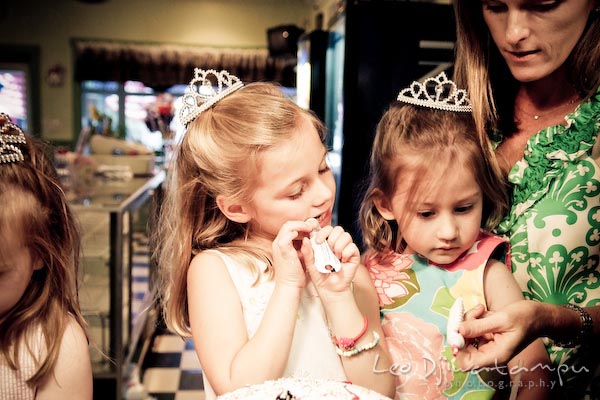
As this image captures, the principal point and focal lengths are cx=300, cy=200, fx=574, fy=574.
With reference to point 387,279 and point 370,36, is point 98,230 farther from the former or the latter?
point 387,279

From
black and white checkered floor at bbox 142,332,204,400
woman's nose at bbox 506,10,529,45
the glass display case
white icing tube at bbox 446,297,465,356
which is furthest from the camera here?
black and white checkered floor at bbox 142,332,204,400

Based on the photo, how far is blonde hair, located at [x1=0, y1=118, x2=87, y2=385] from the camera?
2.91 feet

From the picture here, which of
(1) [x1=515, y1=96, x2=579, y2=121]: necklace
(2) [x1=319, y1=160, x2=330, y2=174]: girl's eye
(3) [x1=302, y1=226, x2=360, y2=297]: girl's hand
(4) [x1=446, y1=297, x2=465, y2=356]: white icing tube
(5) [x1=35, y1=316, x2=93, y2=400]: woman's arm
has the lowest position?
(5) [x1=35, y1=316, x2=93, y2=400]: woman's arm

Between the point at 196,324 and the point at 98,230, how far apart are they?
1.64 meters

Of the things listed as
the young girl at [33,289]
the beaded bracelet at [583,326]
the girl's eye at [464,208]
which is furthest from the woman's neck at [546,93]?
the young girl at [33,289]

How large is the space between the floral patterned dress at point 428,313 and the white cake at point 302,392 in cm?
23

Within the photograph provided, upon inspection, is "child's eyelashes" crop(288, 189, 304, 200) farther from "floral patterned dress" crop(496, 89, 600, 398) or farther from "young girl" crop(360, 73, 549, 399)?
"floral patterned dress" crop(496, 89, 600, 398)

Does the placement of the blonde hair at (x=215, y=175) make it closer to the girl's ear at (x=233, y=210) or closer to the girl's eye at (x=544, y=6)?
the girl's ear at (x=233, y=210)

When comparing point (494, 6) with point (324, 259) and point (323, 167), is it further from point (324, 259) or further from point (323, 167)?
point (324, 259)

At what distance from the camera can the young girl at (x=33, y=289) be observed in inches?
34.6

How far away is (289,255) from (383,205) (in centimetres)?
25

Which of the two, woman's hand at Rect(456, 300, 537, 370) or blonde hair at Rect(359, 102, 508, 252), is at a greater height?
blonde hair at Rect(359, 102, 508, 252)

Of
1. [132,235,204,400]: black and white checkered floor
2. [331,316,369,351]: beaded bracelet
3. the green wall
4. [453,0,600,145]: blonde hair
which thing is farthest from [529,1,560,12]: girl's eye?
the green wall

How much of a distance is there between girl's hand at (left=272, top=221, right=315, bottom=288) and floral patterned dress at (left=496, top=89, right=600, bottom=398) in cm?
38
